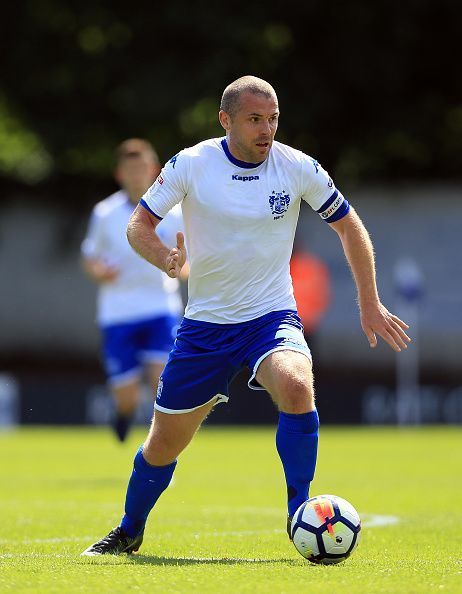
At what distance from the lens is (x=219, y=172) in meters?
7.07

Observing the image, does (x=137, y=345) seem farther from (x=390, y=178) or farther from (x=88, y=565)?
(x=390, y=178)

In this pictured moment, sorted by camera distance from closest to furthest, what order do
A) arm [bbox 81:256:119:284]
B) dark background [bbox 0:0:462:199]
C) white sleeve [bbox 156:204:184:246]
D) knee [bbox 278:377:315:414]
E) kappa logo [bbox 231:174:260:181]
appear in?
knee [bbox 278:377:315:414] < kappa logo [bbox 231:174:260:181] < white sleeve [bbox 156:204:184:246] < arm [bbox 81:256:119:284] < dark background [bbox 0:0:462:199]

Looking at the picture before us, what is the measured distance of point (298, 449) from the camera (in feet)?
22.1

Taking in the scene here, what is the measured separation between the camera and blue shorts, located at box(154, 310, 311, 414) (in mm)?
6973

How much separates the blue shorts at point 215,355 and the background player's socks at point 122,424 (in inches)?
256

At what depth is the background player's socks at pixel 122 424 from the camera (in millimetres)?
13523

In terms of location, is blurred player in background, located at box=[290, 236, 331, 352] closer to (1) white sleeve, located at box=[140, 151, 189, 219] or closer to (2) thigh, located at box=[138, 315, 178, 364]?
(2) thigh, located at box=[138, 315, 178, 364]

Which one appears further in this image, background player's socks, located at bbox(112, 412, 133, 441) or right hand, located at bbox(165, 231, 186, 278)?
background player's socks, located at bbox(112, 412, 133, 441)

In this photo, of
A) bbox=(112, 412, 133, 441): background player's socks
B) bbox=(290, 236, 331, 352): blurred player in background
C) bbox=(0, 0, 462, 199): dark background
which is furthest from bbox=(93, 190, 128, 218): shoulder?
bbox=(0, 0, 462, 199): dark background

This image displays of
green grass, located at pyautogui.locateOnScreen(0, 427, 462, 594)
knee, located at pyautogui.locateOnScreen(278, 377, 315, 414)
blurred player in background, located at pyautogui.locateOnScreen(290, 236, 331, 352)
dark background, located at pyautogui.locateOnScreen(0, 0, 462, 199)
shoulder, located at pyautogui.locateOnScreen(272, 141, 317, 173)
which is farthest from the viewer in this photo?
dark background, located at pyautogui.locateOnScreen(0, 0, 462, 199)

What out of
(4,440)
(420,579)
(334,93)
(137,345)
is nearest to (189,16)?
(334,93)

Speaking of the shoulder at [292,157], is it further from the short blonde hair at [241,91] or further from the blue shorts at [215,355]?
the blue shorts at [215,355]

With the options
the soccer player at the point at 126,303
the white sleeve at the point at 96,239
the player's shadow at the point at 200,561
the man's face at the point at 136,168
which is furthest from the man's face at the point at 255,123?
the white sleeve at the point at 96,239

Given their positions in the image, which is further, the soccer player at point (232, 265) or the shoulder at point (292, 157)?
the shoulder at point (292, 157)
